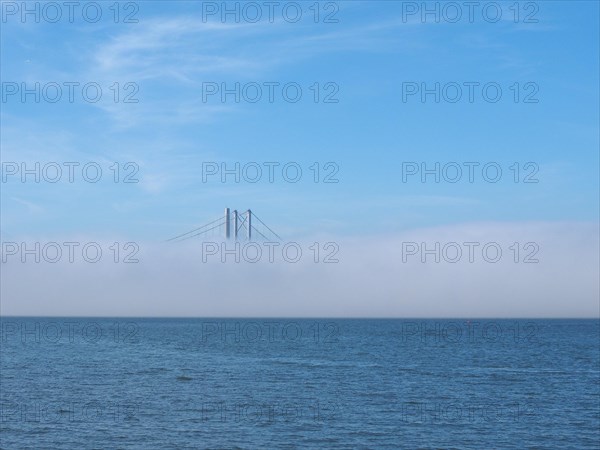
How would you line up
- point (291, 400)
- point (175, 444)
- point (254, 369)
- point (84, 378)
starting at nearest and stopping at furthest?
point (175, 444), point (291, 400), point (84, 378), point (254, 369)

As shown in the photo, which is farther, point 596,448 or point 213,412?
point 213,412

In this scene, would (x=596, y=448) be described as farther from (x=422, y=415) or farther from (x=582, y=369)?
(x=582, y=369)

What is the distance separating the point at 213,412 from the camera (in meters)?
47.5

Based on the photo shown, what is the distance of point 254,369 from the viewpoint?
77.9 metres

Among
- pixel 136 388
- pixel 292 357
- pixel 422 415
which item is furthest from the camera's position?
pixel 292 357

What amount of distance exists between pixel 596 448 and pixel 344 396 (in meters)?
21.1

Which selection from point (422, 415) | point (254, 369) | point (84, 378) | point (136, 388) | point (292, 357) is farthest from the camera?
point (292, 357)

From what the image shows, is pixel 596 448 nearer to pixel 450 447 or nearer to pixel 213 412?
pixel 450 447

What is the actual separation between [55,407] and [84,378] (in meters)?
18.9

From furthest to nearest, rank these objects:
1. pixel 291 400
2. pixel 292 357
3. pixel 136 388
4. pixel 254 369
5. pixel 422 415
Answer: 1. pixel 292 357
2. pixel 254 369
3. pixel 136 388
4. pixel 291 400
5. pixel 422 415

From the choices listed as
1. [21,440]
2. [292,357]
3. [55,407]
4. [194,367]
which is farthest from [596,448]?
[292,357]

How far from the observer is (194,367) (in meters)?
79.7

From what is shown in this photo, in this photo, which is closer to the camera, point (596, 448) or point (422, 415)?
point (596, 448)

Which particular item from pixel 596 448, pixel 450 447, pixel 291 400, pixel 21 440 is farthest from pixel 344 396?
pixel 21 440
